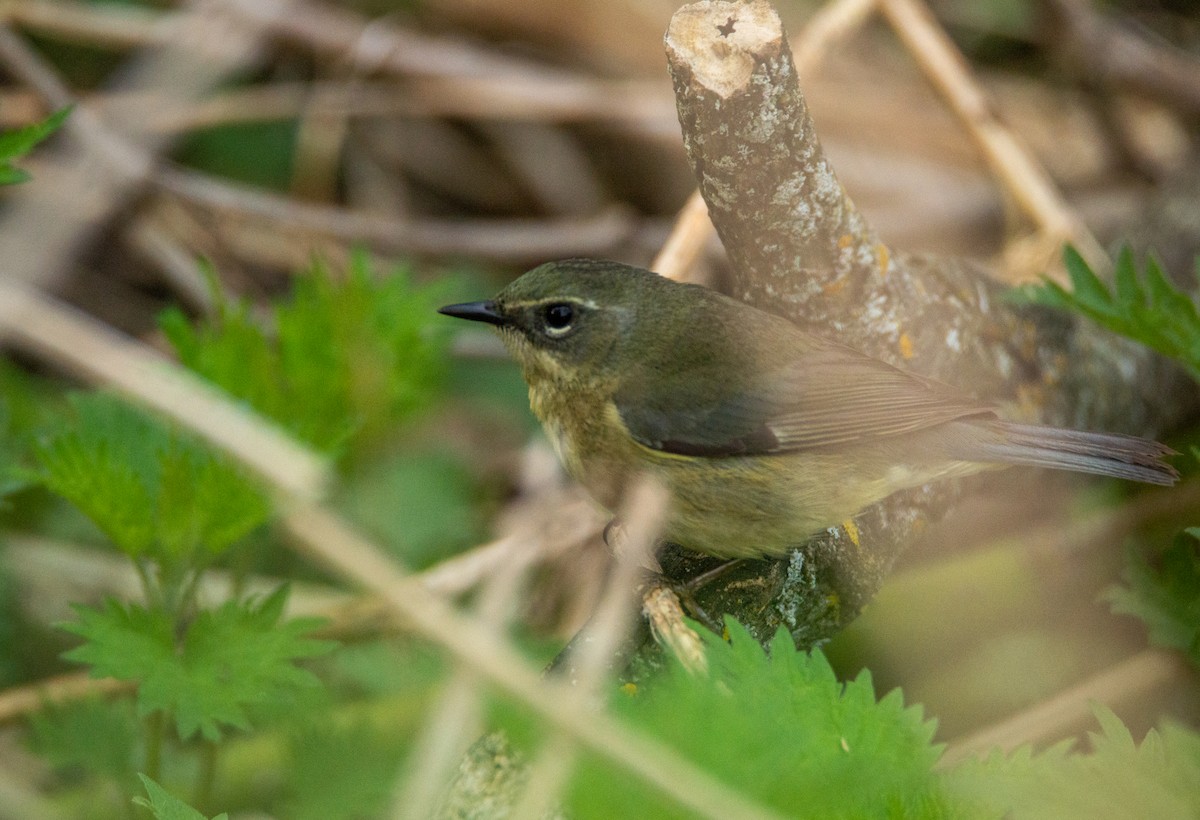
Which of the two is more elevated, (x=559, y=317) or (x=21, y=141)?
(x=21, y=141)

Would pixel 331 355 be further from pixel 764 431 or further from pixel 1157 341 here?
pixel 1157 341

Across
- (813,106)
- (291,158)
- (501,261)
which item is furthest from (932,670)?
(291,158)

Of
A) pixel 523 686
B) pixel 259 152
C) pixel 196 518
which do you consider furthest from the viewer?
pixel 259 152

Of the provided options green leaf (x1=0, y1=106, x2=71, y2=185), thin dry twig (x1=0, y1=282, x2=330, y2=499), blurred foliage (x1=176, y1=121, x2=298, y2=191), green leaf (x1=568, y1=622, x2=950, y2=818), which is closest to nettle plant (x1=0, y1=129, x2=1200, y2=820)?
green leaf (x1=568, y1=622, x2=950, y2=818)

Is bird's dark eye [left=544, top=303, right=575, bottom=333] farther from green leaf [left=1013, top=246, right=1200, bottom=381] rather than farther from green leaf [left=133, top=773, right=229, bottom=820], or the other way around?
green leaf [left=133, top=773, right=229, bottom=820]

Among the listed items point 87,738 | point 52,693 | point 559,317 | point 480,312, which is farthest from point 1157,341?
point 52,693

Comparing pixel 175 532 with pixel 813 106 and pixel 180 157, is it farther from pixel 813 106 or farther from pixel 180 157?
pixel 813 106
